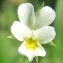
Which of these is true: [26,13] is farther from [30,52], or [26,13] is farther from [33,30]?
[30,52]

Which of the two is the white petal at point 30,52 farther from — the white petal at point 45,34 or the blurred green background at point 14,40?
the blurred green background at point 14,40

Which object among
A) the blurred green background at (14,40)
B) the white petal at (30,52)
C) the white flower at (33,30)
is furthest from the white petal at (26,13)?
the blurred green background at (14,40)

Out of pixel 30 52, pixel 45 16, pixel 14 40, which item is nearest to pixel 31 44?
pixel 30 52

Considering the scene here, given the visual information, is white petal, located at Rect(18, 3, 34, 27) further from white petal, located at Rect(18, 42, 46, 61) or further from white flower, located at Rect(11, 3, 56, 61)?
white petal, located at Rect(18, 42, 46, 61)

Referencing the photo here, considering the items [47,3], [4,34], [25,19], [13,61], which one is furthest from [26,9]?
[47,3]

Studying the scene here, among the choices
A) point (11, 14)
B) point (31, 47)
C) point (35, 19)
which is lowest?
point (11, 14)

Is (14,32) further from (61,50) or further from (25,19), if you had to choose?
(61,50)

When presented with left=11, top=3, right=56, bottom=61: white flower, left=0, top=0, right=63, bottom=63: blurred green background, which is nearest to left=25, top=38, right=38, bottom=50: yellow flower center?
left=11, top=3, right=56, bottom=61: white flower
